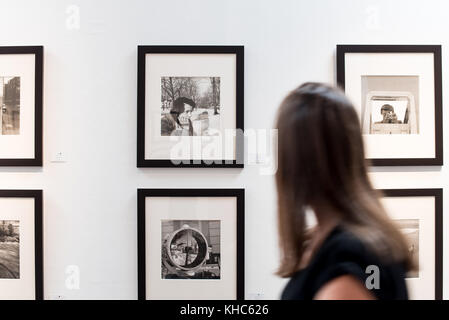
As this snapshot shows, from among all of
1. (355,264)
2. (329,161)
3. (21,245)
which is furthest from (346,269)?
(21,245)

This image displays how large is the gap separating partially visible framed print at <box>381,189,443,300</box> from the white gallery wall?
26mm

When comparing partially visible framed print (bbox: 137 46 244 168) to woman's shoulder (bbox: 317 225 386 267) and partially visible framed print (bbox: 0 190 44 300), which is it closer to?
partially visible framed print (bbox: 0 190 44 300)

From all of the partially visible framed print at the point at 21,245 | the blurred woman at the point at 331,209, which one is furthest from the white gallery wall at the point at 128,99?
the blurred woman at the point at 331,209

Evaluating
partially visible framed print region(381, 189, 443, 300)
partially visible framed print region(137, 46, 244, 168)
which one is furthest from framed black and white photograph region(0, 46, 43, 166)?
partially visible framed print region(381, 189, 443, 300)

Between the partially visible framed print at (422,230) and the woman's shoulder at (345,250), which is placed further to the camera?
the partially visible framed print at (422,230)

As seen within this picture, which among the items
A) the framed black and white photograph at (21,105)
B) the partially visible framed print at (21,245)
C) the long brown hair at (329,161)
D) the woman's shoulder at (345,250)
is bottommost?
the partially visible framed print at (21,245)

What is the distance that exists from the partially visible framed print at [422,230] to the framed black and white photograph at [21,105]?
77 cm

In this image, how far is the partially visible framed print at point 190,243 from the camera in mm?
926

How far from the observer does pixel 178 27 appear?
36.8 inches

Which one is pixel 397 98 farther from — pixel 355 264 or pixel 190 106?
pixel 355 264

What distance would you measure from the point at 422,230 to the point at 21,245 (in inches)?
34.8

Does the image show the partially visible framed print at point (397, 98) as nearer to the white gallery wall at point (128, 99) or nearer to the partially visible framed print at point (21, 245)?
the white gallery wall at point (128, 99)

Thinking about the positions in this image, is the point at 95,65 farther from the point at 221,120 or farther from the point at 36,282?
the point at 36,282
